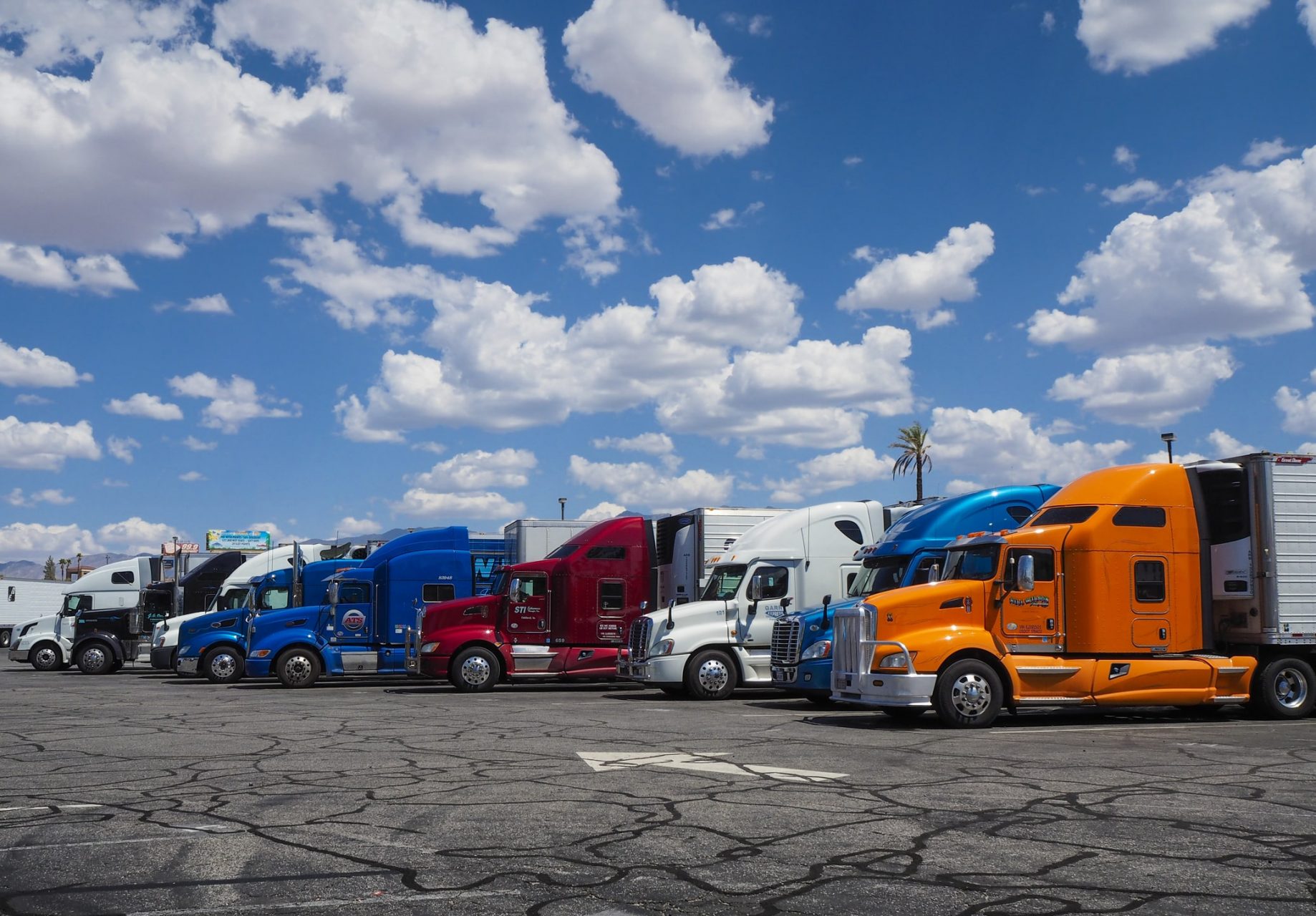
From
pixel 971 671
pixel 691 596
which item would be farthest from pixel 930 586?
pixel 691 596

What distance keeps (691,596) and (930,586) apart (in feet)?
26.5

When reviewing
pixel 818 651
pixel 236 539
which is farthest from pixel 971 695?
pixel 236 539

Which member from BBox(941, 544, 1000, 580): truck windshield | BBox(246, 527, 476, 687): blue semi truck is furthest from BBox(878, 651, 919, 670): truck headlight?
BBox(246, 527, 476, 687): blue semi truck

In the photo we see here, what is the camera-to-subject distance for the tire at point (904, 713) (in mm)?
15531

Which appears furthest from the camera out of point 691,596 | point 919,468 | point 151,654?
point 919,468

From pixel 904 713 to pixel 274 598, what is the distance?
17.2 meters

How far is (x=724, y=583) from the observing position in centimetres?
2064

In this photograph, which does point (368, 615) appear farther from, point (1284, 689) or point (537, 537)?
point (1284, 689)

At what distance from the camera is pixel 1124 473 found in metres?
16.0

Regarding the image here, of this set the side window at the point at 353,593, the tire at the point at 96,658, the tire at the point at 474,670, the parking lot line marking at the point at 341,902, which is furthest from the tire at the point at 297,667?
the parking lot line marking at the point at 341,902

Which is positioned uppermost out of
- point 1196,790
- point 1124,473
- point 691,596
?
point 1124,473

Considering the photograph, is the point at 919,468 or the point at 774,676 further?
the point at 919,468

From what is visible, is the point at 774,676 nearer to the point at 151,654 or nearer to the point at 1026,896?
the point at 1026,896

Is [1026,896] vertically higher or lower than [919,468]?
lower
